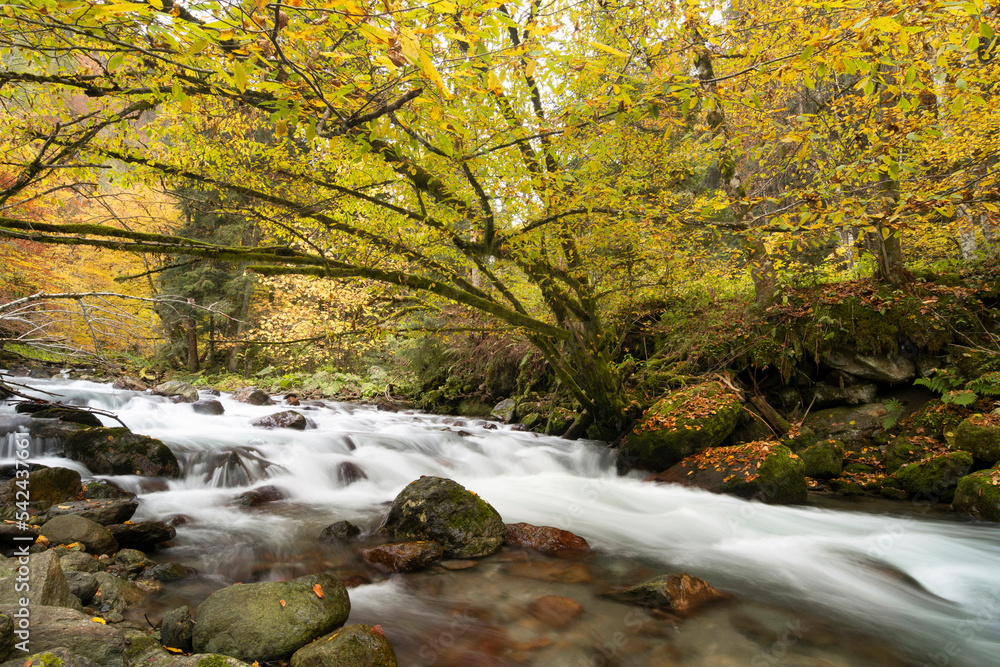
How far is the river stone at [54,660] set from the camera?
2035 mm

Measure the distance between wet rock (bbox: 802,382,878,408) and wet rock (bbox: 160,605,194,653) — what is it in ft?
28.2

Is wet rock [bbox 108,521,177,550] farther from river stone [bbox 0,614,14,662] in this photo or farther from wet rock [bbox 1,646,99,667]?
wet rock [bbox 1,646,99,667]

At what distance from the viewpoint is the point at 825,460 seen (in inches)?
276

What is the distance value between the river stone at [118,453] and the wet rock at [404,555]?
369 cm

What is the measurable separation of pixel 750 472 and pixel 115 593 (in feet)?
22.7

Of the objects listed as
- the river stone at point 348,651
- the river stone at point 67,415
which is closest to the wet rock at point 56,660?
the river stone at point 348,651

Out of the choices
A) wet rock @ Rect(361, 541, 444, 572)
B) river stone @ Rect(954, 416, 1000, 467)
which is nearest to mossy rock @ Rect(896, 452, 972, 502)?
river stone @ Rect(954, 416, 1000, 467)

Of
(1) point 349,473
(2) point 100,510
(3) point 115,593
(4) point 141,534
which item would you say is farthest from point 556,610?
(1) point 349,473

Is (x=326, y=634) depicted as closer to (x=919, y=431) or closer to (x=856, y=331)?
(x=919, y=431)

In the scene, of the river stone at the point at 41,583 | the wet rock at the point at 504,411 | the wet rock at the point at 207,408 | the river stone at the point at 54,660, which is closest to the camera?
the river stone at the point at 54,660

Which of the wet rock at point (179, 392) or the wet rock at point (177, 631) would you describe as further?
the wet rock at point (179, 392)

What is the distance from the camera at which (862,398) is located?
7.57 meters

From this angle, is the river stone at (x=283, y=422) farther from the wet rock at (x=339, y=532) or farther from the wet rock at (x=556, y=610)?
the wet rock at (x=556, y=610)

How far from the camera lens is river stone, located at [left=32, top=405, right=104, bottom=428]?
7.09 meters
